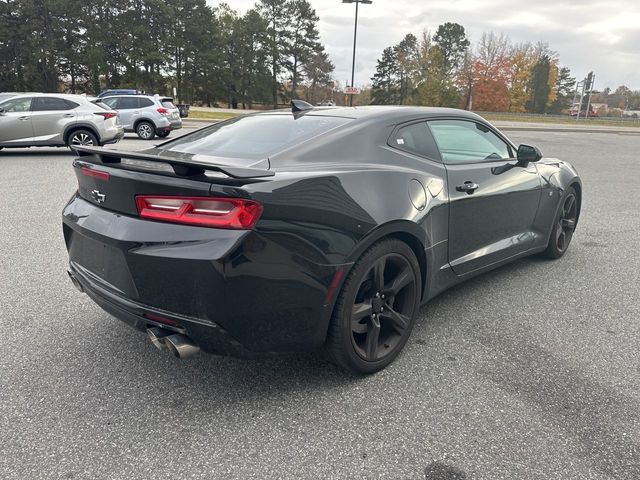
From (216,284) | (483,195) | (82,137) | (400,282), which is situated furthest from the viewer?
(82,137)

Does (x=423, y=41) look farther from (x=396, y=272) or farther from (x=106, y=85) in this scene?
(x=396, y=272)

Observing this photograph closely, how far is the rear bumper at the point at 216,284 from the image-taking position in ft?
6.58

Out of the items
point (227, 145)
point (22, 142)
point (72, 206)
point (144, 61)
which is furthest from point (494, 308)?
point (144, 61)

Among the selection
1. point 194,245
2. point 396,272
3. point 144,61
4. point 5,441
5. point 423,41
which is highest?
point 423,41

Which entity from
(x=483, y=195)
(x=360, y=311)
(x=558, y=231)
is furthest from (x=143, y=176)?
(x=558, y=231)

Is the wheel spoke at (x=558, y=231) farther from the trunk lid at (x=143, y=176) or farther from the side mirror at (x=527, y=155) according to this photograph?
the trunk lid at (x=143, y=176)

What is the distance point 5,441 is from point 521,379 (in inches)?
102

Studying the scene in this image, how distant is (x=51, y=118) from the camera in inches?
447

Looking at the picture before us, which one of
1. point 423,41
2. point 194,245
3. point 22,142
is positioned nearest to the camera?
point 194,245

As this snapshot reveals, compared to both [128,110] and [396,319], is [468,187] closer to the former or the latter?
[396,319]

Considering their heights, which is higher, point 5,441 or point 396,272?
point 396,272

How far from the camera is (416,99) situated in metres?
66.8

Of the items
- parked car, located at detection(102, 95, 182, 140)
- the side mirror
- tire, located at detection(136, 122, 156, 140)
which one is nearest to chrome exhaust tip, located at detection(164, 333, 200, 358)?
the side mirror

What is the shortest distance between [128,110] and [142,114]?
1.88ft
